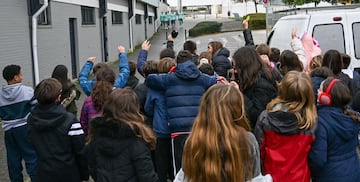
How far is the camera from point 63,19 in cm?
1636

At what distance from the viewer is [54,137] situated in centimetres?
442

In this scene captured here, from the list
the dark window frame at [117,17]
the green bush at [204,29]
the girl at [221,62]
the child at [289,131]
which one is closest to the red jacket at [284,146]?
the child at [289,131]

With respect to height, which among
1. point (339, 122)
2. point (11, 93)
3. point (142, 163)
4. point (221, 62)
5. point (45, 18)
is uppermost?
point (45, 18)

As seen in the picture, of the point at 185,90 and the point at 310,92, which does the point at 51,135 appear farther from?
the point at 310,92

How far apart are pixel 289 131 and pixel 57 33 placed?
42.5 ft

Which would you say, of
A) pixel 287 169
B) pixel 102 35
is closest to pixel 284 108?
pixel 287 169

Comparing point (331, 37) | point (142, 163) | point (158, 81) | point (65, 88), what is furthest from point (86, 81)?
point (331, 37)

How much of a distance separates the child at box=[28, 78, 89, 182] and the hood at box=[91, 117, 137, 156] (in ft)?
2.66

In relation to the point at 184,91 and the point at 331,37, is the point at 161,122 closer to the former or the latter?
the point at 184,91

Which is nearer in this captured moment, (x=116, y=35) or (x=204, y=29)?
(x=116, y=35)

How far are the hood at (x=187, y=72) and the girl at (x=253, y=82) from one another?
430 millimetres

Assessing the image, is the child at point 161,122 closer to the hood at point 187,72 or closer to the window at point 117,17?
the hood at point 187,72

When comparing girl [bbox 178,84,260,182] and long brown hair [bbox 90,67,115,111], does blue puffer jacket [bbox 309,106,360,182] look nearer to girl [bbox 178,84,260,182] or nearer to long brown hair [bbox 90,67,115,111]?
girl [bbox 178,84,260,182]

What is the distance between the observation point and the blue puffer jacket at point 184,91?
4875 millimetres
